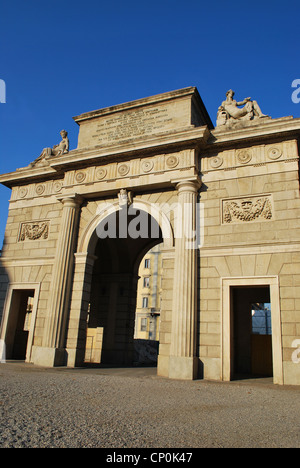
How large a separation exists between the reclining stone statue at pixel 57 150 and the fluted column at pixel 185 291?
6.92 m

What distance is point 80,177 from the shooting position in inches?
634

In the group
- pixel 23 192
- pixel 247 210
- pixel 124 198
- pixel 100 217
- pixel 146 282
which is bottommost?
pixel 247 210

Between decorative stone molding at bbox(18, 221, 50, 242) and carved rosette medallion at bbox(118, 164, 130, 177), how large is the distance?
431 centimetres

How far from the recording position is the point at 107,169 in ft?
51.3

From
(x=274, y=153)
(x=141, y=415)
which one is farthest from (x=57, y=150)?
(x=141, y=415)

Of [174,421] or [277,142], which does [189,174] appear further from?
[174,421]

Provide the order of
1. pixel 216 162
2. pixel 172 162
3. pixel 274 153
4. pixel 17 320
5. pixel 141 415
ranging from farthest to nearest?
pixel 17 320 → pixel 172 162 → pixel 216 162 → pixel 274 153 → pixel 141 415

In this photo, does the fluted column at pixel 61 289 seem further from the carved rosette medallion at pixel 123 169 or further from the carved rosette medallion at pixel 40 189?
the carved rosette medallion at pixel 123 169

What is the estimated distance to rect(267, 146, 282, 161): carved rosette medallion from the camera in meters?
13.2

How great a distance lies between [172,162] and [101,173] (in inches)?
128

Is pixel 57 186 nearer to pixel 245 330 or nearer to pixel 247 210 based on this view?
pixel 247 210
